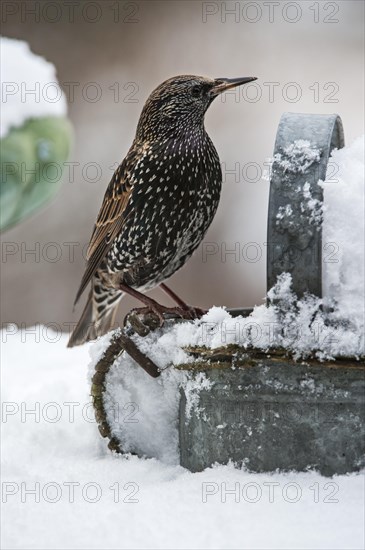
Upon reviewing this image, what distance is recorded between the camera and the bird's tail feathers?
3.03m

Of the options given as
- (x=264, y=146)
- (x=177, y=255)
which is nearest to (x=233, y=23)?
(x=264, y=146)

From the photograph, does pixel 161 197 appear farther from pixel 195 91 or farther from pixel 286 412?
pixel 286 412

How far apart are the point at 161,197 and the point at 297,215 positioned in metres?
1.00

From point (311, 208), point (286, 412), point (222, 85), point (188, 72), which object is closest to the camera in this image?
point (311, 208)

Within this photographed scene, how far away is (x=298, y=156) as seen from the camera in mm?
1649

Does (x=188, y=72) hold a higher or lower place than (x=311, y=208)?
higher

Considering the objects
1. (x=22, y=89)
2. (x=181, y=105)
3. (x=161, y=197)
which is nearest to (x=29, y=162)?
(x=22, y=89)

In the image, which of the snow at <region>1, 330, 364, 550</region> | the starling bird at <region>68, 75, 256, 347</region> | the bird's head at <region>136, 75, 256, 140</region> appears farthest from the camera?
the bird's head at <region>136, 75, 256, 140</region>

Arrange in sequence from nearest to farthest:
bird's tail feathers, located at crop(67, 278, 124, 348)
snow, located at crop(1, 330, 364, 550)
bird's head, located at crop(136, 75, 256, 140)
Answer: snow, located at crop(1, 330, 364, 550) → bird's head, located at crop(136, 75, 256, 140) → bird's tail feathers, located at crop(67, 278, 124, 348)

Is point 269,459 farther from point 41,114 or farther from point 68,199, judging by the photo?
point 68,199

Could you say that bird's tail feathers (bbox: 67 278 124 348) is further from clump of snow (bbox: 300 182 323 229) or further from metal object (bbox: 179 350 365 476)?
clump of snow (bbox: 300 182 323 229)

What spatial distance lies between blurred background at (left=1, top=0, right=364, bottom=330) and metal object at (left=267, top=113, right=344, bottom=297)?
3078 millimetres

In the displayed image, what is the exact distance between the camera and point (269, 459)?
1762 mm

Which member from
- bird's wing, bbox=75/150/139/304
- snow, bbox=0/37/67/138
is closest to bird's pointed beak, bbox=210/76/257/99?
bird's wing, bbox=75/150/139/304
